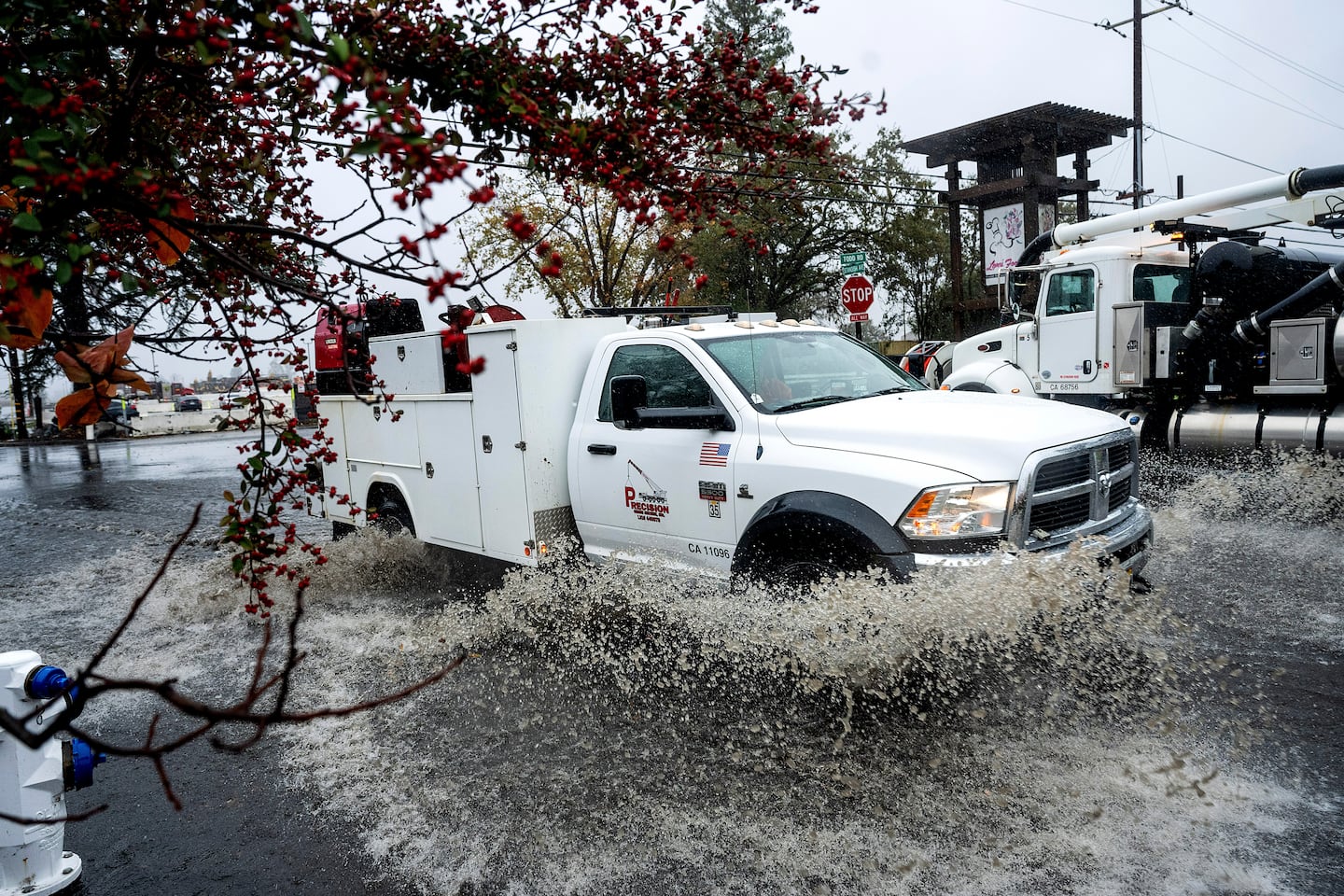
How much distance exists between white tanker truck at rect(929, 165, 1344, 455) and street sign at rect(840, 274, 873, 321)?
85.8 inches

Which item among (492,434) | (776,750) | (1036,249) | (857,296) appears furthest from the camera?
(1036,249)

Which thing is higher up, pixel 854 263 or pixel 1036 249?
pixel 1036 249

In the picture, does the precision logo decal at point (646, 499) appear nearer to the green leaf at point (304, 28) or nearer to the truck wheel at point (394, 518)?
the truck wheel at point (394, 518)

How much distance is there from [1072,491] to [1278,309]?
6724 mm

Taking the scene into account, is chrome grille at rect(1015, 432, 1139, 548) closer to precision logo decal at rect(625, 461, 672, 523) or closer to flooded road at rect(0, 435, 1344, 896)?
flooded road at rect(0, 435, 1344, 896)

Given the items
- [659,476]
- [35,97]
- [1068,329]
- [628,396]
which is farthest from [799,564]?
[1068,329]

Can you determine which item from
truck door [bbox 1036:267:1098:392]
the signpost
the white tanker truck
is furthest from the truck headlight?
the signpost

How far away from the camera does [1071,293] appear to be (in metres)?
11.8

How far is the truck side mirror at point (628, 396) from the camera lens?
18.9ft

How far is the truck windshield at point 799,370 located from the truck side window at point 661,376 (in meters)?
0.20

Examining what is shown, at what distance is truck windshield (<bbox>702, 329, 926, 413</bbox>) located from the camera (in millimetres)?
5637

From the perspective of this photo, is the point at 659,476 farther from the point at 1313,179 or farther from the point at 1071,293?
the point at 1313,179

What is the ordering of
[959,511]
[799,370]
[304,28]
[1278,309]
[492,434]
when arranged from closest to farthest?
1. [304,28]
2. [959,511]
3. [799,370]
4. [492,434]
5. [1278,309]

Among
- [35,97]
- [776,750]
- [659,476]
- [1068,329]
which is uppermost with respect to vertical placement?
[35,97]
